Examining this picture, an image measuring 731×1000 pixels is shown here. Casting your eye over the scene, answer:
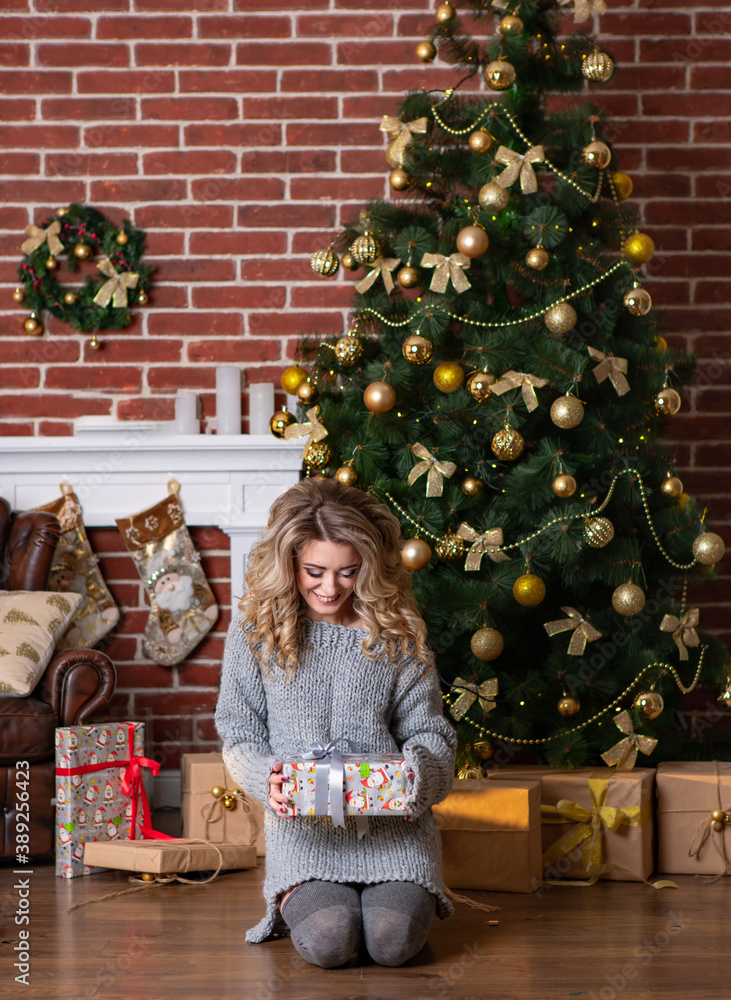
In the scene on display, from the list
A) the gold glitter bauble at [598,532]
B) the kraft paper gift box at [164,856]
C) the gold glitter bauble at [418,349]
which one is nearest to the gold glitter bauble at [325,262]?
the gold glitter bauble at [418,349]

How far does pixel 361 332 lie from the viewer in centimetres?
284

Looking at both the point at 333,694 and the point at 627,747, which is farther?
the point at 627,747

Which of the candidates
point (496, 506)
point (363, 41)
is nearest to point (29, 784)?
point (496, 506)

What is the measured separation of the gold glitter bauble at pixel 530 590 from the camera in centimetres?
256

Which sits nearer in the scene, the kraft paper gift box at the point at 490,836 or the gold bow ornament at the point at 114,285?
the kraft paper gift box at the point at 490,836

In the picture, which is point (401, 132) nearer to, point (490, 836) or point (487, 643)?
point (487, 643)

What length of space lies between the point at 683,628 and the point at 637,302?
0.85m

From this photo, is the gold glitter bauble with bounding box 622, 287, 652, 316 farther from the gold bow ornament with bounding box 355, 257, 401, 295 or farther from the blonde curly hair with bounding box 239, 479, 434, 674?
the blonde curly hair with bounding box 239, 479, 434, 674

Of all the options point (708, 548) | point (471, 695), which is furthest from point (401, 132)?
point (471, 695)

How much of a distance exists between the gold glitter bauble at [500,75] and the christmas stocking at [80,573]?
70.7 inches

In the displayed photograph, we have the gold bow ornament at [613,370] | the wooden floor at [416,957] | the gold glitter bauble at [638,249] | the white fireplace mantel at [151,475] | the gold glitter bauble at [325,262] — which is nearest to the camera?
the wooden floor at [416,957]

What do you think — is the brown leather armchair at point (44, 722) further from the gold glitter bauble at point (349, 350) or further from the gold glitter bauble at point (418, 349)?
the gold glitter bauble at point (418, 349)

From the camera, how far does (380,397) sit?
8.63 ft

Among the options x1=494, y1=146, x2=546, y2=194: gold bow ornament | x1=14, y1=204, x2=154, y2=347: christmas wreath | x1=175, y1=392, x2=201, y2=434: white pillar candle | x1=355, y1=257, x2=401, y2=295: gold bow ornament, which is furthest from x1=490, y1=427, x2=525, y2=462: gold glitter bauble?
x1=14, y1=204, x2=154, y2=347: christmas wreath
